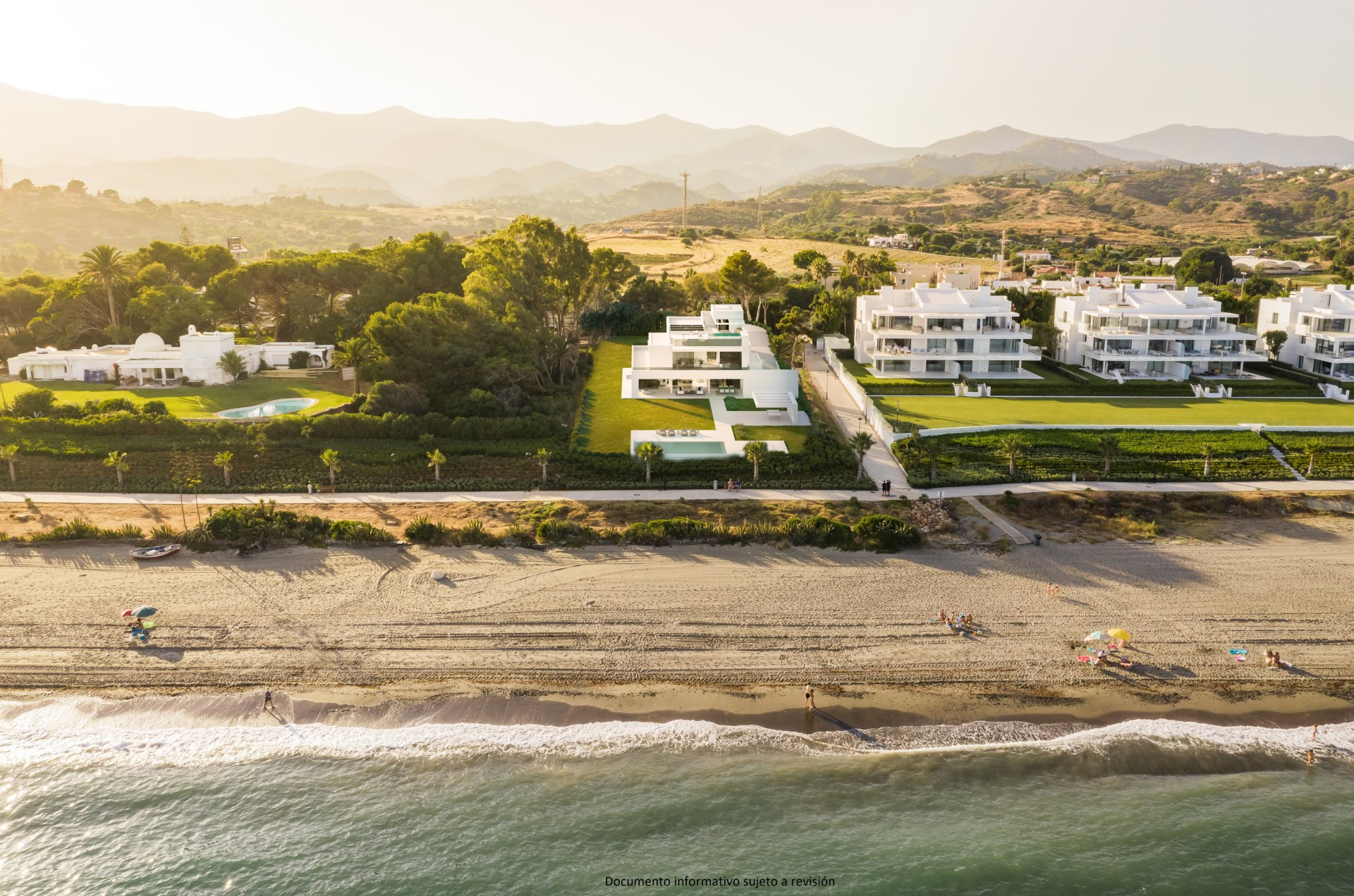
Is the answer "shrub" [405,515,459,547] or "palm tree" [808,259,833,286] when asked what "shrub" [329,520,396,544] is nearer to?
"shrub" [405,515,459,547]

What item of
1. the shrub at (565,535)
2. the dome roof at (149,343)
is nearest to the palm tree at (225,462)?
the shrub at (565,535)

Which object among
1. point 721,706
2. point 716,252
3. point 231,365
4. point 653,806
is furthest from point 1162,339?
point 716,252

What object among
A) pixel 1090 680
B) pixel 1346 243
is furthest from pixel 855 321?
pixel 1346 243

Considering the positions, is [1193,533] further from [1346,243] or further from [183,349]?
[1346,243]

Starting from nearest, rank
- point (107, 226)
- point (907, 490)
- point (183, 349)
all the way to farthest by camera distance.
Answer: point (907, 490), point (183, 349), point (107, 226)

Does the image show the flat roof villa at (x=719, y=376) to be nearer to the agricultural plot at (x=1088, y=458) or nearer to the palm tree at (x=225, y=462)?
Result: the agricultural plot at (x=1088, y=458)

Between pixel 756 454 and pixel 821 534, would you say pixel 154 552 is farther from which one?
pixel 821 534
